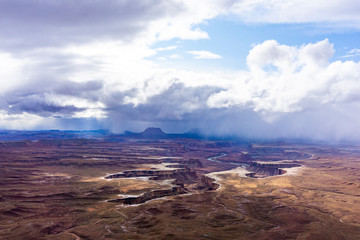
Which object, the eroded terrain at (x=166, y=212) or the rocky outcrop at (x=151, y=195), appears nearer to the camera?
the eroded terrain at (x=166, y=212)

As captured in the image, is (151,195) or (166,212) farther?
(151,195)

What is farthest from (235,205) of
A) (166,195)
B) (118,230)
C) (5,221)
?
(5,221)

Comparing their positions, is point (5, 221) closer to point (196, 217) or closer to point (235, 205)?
point (196, 217)

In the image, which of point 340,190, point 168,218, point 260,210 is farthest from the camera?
point 340,190

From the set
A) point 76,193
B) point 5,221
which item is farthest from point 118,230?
point 76,193

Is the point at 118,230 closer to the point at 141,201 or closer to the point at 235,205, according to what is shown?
the point at 141,201

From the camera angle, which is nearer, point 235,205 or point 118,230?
point 118,230

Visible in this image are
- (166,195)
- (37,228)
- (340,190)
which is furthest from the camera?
(340,190)

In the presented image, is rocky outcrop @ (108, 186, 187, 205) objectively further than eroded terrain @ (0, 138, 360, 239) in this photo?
Yes

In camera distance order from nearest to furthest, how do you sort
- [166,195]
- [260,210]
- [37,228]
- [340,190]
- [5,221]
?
[37,228], [5,221], [260,210], [166,195], [340,190]
